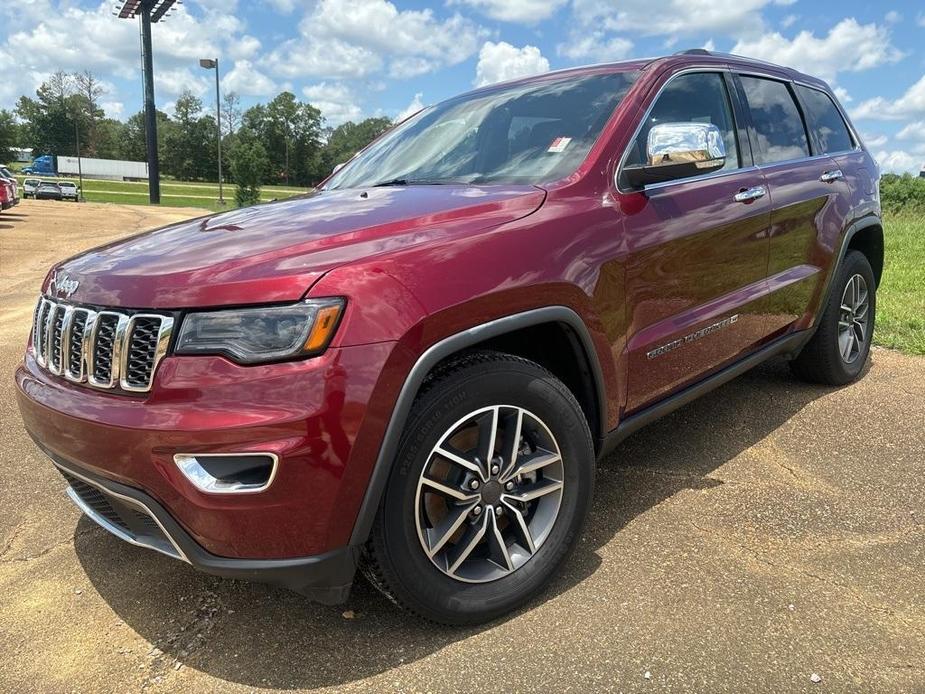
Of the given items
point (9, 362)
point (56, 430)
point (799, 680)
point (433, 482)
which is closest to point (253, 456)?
point (433, 482)

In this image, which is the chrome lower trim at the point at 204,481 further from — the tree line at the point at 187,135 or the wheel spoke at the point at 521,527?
the tree line at the point at 187,135

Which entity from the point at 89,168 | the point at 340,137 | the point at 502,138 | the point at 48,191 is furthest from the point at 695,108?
the point at 89,168

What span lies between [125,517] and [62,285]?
79 centimetres

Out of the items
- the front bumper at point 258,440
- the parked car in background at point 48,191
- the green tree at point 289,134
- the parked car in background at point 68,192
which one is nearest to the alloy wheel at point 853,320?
the front bumper at point 258,440

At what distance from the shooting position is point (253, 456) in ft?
6.23

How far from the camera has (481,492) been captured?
231 centimetres

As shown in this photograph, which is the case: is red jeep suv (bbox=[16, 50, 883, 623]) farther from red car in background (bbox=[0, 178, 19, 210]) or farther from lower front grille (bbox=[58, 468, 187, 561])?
red car in background (bbox=[0, 178, 19, 210])

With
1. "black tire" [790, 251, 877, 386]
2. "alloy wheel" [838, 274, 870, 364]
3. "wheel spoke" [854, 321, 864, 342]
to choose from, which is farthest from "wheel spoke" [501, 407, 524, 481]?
"wheel spoke" [854, 321, 864, 342]

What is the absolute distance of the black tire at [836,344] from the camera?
434 cm

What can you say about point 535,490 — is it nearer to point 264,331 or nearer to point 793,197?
point 264,331

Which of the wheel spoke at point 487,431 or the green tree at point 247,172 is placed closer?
the wheel spoke at point 487,431

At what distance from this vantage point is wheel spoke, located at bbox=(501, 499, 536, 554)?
7.84 ft

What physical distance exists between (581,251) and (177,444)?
4.71 feet

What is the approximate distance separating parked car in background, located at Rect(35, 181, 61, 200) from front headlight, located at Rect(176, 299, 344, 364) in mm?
55531
